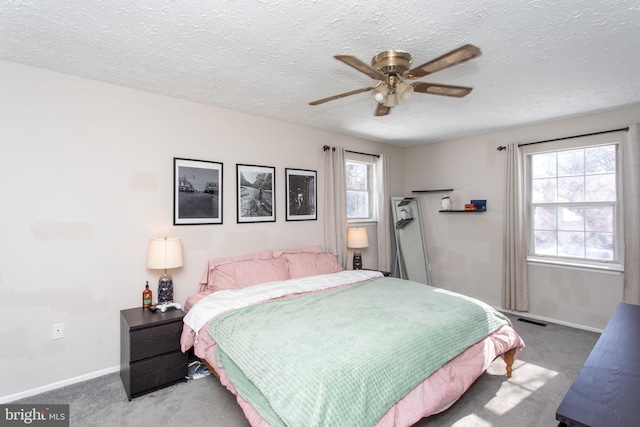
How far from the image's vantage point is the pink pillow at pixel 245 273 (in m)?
3.01

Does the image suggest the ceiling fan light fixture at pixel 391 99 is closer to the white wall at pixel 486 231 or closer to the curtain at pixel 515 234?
the curtain at pixel 515 234

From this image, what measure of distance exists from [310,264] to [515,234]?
270 centimetres

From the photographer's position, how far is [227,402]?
88.2 inches

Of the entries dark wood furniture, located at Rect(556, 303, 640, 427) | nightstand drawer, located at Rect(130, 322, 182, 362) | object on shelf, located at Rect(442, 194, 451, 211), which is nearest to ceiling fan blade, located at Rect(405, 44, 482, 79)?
dark wood furniture, located at Rect(556, 303, 640, 427)

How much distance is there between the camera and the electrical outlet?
2.41m

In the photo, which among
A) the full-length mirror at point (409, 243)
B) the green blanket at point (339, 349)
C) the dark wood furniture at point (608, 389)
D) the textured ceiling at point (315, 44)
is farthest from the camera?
the full-length mirror at point (409, 243)

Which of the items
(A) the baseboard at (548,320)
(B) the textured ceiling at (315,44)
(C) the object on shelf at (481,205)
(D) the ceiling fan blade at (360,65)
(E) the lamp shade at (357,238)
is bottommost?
(A) the baseboard at (548,320)

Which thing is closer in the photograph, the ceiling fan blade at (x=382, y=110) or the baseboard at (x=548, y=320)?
the ceiling fan blade at (x=382, y=110)

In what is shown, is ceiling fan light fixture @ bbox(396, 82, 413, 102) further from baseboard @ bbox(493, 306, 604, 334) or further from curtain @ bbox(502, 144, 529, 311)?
baseboard @ bbox(493, 306, 604, 334)

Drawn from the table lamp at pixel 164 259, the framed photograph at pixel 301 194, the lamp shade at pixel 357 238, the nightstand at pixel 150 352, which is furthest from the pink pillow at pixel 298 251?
the nightstand at pixel 150 352

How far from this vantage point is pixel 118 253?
106 inches

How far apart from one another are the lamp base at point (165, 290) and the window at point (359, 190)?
2.62 metres

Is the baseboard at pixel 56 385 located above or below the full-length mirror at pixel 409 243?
below

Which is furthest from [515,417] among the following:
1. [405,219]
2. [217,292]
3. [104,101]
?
[104,101]
